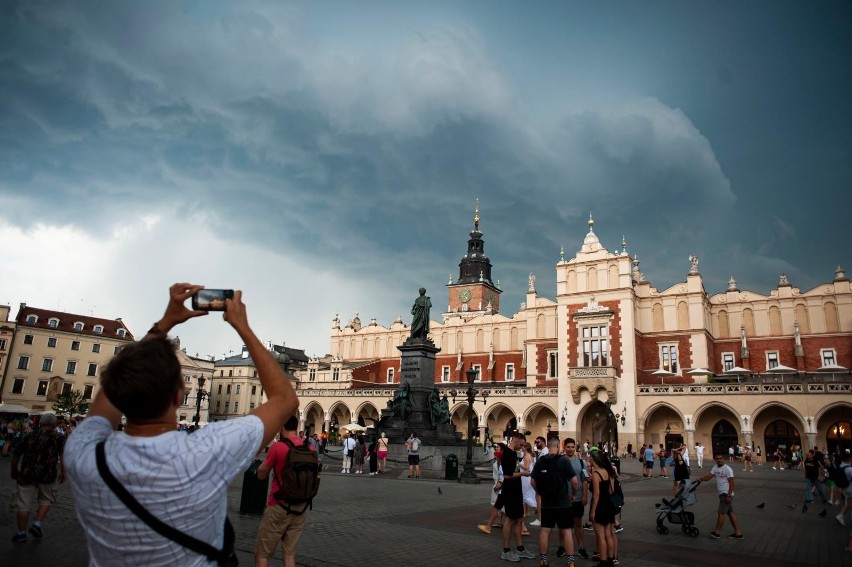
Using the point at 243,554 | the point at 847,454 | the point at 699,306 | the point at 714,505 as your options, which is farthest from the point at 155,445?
the point at 699,306

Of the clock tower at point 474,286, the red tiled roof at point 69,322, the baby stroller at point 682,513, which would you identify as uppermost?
the clock tower at point 474,286

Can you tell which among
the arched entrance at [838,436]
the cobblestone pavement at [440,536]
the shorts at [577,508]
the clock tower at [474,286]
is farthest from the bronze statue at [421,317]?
the clock tower at [474,286]

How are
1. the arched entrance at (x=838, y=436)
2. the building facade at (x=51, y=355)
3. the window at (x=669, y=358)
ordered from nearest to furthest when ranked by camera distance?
the arched entrance at (x=838, y=436), the window at (x=669, y=358), the building facade at (x=51, y=355)

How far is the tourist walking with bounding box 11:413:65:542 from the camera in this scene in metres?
7.71

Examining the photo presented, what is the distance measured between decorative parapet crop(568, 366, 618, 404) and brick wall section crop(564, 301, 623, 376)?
84 centimetres

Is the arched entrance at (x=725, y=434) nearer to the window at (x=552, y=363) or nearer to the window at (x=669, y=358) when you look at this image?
the window at (x=669, y=358)

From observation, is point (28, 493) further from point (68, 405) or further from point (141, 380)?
point (68, 405)

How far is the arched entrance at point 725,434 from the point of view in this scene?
38781 millimetres

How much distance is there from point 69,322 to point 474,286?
47.0 m

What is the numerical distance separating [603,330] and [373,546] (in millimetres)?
36584

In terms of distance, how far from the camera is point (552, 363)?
46750 mm

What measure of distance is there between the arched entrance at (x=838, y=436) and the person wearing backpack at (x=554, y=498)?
121ft

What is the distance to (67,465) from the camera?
83.8 inches

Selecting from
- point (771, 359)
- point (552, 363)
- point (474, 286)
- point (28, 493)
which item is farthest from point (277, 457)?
point (474, 286)
